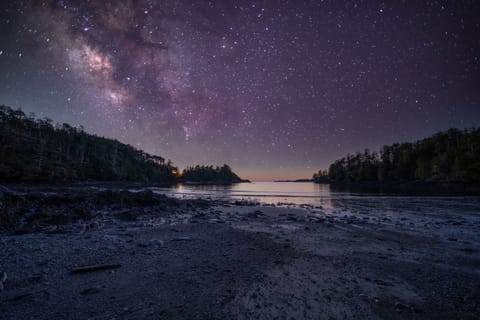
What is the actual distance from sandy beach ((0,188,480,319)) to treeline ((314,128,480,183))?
86540 millimetres

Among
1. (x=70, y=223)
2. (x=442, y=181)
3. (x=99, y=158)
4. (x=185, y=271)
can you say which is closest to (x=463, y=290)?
(x=185, y=271)

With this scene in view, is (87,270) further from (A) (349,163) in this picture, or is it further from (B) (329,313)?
(A) (349,163)

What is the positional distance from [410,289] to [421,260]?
8.98 feet

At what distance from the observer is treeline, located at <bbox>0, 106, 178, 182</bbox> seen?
6923 centimetres

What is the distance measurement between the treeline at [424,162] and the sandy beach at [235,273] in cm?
8654

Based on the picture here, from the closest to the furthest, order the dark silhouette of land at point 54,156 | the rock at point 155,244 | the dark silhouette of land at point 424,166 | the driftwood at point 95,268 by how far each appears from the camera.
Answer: the driftwood at point 95,268 → the rock at point 155,244 → the dark silhouette of land at point 424,166 → the dark silhouette of land at point 54,156

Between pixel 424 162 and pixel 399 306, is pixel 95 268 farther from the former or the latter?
pixel 424 162

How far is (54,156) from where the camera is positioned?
94.9m

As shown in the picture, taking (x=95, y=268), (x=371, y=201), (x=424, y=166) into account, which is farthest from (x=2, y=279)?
(x=424, y=166)

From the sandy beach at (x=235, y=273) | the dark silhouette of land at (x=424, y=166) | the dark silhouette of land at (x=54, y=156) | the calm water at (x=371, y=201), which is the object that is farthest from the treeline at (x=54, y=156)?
the dark silhouette of land at (x=424, y=166)

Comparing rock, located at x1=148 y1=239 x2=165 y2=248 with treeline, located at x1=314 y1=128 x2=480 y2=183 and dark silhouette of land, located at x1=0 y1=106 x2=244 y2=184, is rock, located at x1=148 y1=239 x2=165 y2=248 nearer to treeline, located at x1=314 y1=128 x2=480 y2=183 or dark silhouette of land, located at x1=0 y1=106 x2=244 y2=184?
dark silhouette of land, located at x1=0 y1=106 x2=244 y2=184

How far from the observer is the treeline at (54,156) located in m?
69.2

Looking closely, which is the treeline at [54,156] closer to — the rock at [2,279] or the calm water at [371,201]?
the calm water at [371,201]

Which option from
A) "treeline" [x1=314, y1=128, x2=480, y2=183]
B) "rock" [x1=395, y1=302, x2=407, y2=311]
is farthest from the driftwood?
"treeline" [x1=314, y1=128, x2=480, y2=183]
